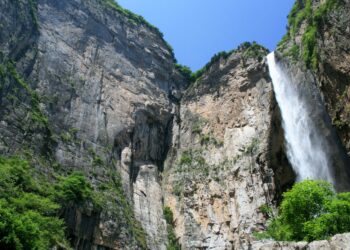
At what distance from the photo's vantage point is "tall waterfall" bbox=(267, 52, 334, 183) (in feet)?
97.4

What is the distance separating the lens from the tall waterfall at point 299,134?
29.7m

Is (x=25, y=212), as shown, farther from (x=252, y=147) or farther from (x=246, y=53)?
(x=246, y=53)

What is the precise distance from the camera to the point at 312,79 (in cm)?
3178

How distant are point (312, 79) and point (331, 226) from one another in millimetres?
16616

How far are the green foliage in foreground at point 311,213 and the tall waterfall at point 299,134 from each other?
1014 centimetres

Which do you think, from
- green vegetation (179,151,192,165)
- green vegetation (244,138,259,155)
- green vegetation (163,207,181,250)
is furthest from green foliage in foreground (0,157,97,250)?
green vegetation (244,138,259,155)

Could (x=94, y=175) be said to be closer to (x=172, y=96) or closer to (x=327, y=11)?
(x=172, y=96)

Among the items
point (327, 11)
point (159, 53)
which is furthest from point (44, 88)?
point (327, 11)

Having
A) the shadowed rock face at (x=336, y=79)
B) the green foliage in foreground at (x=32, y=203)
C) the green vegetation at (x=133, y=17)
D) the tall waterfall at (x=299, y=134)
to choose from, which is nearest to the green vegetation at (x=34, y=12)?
the green vegetation at (x=133, y=17)

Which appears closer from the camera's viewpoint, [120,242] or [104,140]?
[120,242]

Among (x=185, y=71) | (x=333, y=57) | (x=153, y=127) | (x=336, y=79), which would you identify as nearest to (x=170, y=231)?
(x=153, y=127)

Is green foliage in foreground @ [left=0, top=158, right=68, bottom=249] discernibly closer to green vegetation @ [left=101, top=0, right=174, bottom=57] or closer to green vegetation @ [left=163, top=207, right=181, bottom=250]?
green vegetation @ [left=163, top=207, right=181, bottom=250]

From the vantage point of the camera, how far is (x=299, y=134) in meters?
31.8

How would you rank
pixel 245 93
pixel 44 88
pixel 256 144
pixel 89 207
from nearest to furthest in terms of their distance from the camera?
pixel 89 207 → pixel 44 88 → pixel 256 144 → pixel 245 93
